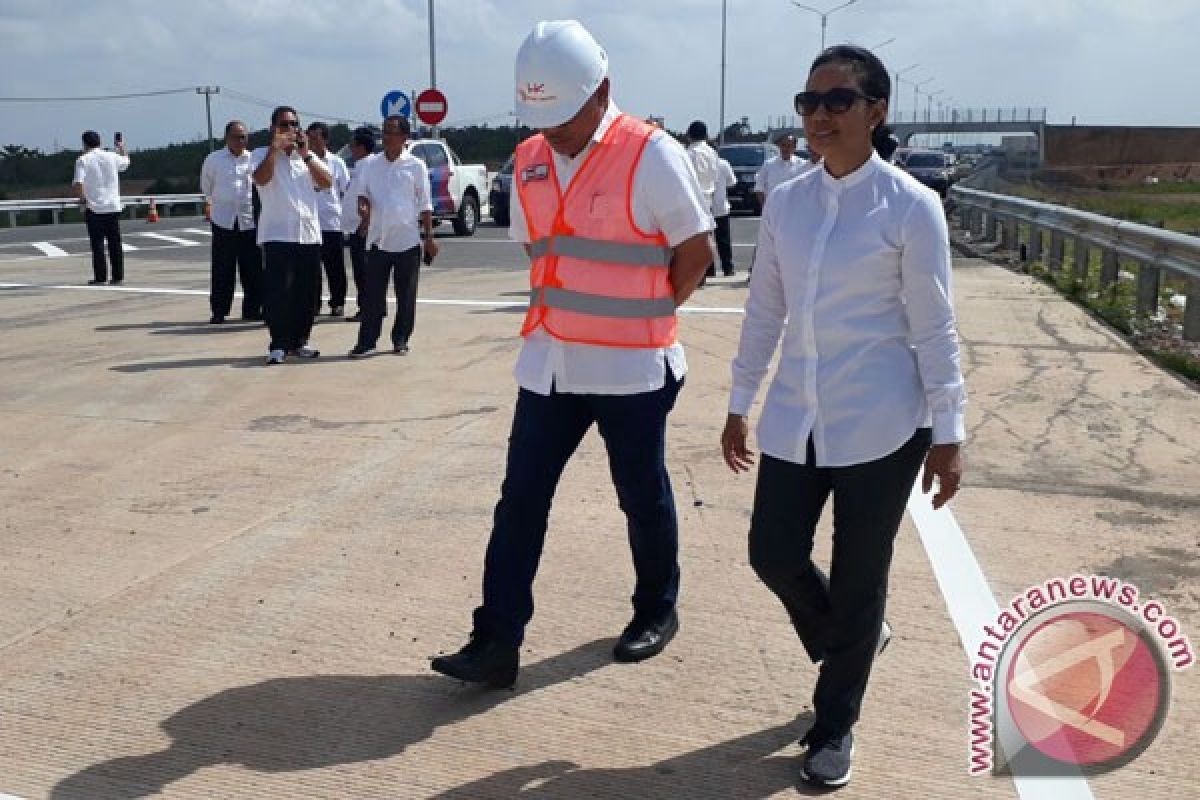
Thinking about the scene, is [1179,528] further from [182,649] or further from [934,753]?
[182,649]

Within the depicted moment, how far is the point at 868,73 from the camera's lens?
3.15 m

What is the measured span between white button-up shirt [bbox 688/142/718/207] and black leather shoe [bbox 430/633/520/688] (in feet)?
31.3

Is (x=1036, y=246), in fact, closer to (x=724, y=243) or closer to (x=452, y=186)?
(x=724, y=243)

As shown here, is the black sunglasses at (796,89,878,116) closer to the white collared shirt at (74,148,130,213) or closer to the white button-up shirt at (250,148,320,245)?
the white button-up shirt at (250,148,320,245)

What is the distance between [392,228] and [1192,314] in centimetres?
629

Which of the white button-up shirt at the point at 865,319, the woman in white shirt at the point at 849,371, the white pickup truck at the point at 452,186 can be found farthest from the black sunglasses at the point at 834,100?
the white pickup truck at the point at 452,186

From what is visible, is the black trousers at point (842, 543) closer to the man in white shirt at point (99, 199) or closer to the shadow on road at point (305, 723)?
the shadow on road at point (305, 723)

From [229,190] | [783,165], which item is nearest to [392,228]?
[229,190]

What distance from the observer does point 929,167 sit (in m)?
38.4

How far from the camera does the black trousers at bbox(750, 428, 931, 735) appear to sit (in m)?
3.24

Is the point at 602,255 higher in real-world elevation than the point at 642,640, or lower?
higher

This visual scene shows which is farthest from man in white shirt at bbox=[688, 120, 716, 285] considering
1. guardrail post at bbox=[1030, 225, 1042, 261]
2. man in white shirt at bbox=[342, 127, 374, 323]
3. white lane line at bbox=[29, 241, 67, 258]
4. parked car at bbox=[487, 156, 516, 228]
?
parked car at bbox=[487, 156, 516, 228]

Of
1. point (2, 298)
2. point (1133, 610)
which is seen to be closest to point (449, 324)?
point (2, 298)

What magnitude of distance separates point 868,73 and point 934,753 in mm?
1849
